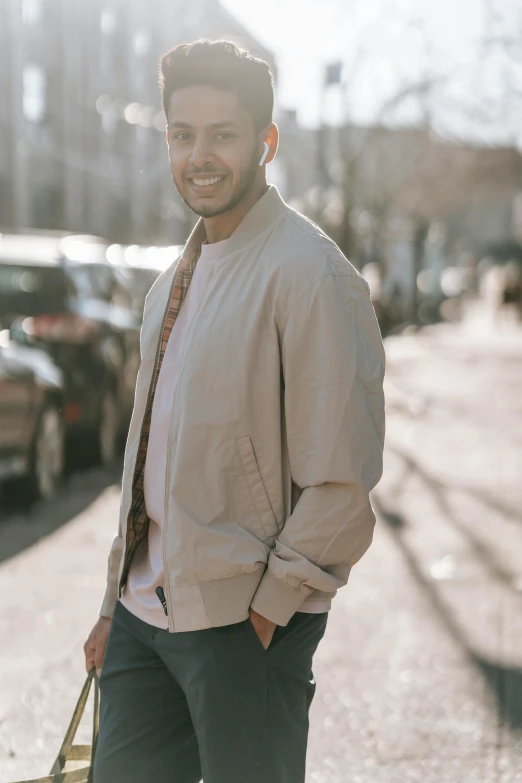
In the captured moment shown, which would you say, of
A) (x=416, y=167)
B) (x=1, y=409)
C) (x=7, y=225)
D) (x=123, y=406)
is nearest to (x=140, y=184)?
(x=7, y=225)

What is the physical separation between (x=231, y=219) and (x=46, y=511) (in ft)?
21.1

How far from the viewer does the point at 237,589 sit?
2.37 metres

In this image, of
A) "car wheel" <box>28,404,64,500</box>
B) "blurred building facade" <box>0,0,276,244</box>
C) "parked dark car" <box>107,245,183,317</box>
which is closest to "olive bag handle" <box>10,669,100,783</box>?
"car wheel" <box>28,404,64,500</box>

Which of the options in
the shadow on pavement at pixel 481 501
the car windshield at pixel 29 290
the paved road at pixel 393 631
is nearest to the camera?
the paved road at pixel 393 631

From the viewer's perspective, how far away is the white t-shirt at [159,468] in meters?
2.53

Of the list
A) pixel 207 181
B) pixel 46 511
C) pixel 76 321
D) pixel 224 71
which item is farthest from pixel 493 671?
pixel 76 321

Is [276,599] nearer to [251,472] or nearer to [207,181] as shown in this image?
[251,472]

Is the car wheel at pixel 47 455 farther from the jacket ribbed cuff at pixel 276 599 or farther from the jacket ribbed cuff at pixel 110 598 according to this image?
the jacket ribbed cuff at pixel 276 599

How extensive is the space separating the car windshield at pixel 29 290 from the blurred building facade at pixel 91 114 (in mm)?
21884

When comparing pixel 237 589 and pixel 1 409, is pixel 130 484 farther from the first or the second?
pixel 1 409

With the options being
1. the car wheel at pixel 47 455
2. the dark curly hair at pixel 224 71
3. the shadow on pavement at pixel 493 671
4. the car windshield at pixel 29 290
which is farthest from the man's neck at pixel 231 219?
the car windshield at pixel 29 290

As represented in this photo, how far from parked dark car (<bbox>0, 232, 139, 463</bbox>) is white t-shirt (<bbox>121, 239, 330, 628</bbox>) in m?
7.07

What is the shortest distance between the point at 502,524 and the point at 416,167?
153ft

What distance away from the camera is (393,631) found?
5883mm
